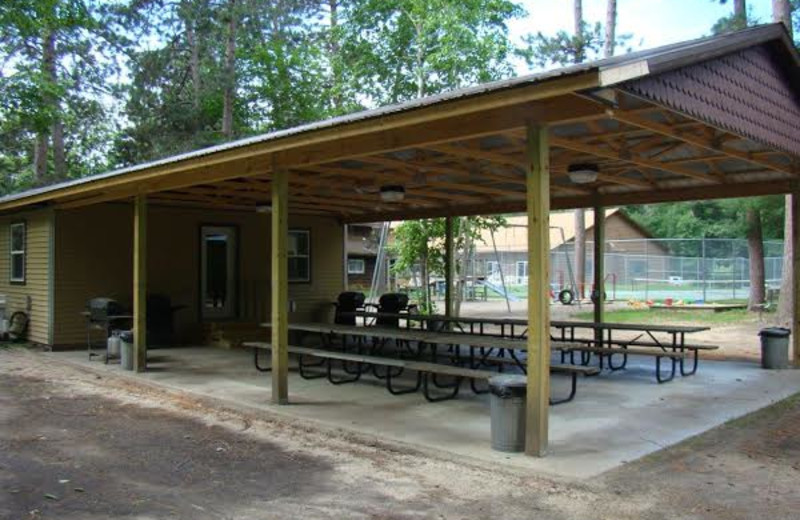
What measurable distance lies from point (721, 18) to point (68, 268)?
1606 centimetres

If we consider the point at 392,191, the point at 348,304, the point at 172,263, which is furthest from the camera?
the point at 348,304

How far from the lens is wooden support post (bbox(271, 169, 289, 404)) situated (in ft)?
23.6

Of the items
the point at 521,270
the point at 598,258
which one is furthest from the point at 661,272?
the point at 598,258

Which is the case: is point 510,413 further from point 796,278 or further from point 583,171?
point 796,278

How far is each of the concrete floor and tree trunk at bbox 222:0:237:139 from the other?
47.0 ft

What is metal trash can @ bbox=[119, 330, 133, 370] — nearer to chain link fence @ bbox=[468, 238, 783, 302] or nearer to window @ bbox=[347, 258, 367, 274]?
chain link fence @ bbox=[468, 238, 783, 302]

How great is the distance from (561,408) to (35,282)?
9869 mm

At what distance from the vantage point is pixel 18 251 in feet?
42.9

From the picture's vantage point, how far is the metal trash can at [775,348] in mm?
9391

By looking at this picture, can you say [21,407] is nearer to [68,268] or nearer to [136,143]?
[68,268]

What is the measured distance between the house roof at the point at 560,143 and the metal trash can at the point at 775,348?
2.03 meters

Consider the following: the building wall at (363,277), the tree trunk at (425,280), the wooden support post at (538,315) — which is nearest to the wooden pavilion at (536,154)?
the wooden support post at (538,315)

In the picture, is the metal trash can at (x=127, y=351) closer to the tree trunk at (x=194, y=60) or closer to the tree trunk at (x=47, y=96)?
the tree trunk at (x=47, y=96)

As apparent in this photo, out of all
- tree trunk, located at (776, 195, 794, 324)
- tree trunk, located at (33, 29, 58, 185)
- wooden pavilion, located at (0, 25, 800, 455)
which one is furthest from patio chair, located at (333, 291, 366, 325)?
tree trunk, located at (33, 29, 58, 185)
